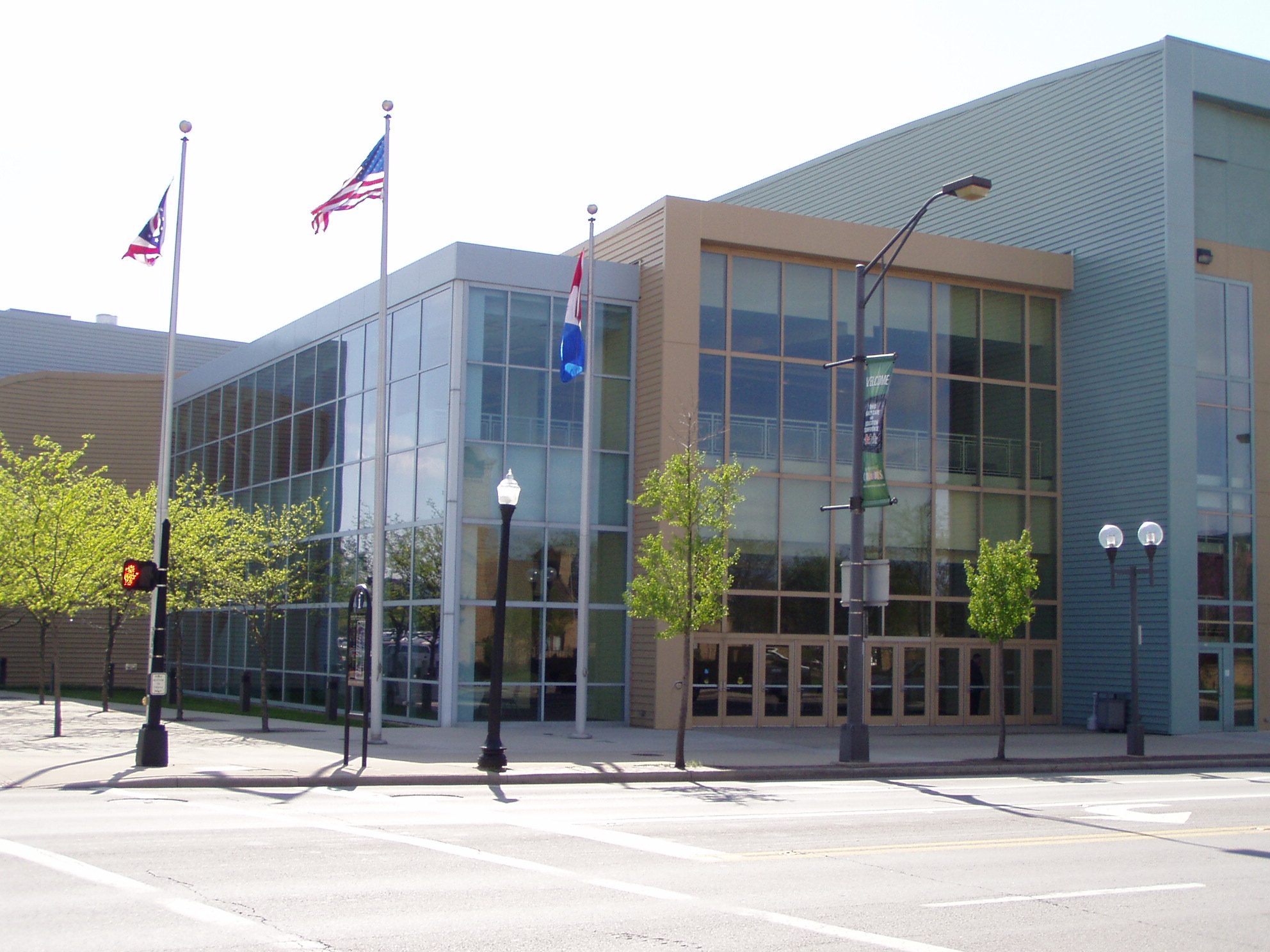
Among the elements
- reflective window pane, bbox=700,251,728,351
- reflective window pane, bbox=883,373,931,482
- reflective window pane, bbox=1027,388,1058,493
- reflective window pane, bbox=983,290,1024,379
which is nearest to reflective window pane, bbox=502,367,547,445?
reflective window pane, bbox=700,251,728,351

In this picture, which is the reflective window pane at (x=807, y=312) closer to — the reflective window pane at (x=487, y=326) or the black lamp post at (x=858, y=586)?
the reflective window pane at (x=487, y=326)

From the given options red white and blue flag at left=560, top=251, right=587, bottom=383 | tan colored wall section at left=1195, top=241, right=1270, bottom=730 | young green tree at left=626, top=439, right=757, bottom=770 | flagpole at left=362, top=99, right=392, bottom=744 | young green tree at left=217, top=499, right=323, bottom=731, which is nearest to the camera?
young green tree at left=626, top=439, right=757, bottom=770

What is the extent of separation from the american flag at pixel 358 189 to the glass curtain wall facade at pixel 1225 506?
18.8 metres

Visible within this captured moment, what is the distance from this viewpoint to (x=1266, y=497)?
1203 inches

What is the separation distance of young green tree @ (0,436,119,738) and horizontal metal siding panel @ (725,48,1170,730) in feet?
71.5

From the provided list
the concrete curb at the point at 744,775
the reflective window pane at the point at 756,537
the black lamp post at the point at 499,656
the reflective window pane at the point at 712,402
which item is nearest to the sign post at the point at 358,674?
the concrete curb at the point at 744,775

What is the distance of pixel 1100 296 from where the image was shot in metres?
31.1

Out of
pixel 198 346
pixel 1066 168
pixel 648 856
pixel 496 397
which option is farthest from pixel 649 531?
pixel 198 346

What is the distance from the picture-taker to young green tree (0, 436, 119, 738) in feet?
79.4

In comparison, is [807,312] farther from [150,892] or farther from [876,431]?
[150,892]

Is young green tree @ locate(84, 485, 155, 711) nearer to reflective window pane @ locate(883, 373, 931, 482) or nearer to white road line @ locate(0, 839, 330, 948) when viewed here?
reflective window pane @ locate(883, 373, 931, 482)

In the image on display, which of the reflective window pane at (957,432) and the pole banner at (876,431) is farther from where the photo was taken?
the reflective window pane at (957,432)

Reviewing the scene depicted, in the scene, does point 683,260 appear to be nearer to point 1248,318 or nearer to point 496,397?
point 496,397

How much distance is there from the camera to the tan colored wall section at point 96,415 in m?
45.3
